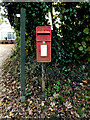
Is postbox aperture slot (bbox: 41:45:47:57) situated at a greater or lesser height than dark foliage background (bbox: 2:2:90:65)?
lesser

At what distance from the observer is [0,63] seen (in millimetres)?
5215

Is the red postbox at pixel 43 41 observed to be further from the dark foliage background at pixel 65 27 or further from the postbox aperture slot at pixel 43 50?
the dark foliage background at pixel 65 27

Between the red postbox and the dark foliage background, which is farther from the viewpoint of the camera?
the dark foliage background

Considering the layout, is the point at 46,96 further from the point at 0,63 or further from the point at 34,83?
the point at 0,63

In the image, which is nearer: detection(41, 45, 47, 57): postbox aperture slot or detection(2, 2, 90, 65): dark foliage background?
detection(41, 45, 47, 57): postbox aperture slot

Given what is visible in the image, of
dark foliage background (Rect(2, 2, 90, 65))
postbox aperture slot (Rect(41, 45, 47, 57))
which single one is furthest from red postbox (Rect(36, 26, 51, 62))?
dark foliage background (Rect(2, 2, 90, 65))

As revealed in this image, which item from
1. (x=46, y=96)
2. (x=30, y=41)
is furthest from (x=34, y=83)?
(x=30, y=41)

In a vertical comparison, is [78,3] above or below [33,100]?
above

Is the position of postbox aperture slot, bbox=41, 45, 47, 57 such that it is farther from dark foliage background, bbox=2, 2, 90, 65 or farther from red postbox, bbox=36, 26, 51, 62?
dark foliage background, bbox=2, 2, 90, 65

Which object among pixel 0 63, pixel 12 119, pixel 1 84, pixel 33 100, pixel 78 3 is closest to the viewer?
pixel 12 119

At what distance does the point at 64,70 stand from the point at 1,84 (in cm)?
201

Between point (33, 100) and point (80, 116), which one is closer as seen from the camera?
point (80, 116)

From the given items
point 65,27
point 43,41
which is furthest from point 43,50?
point 65,27

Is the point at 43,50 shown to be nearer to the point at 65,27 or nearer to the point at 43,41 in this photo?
the point at 43,41
